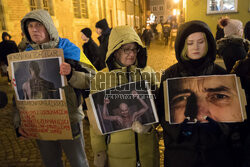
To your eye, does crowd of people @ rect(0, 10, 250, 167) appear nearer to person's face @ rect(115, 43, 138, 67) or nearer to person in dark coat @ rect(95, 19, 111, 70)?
person's face @ rect(115, 43, 138, 67)

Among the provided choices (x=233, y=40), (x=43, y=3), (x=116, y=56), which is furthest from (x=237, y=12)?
(x=116, y=56)

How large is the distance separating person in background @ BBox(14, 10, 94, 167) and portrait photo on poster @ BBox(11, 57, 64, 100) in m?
0.08

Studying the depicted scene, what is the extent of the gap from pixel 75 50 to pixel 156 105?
0.92m

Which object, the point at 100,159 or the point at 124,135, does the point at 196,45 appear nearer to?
the point at 124,135

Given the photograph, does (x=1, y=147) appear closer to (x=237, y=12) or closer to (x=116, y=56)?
(x=116, y=56)

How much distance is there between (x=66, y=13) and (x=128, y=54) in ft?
38.5

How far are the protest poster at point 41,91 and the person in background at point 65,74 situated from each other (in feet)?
0.23

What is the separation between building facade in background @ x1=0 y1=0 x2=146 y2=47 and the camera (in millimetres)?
8680

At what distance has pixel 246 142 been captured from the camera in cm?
135

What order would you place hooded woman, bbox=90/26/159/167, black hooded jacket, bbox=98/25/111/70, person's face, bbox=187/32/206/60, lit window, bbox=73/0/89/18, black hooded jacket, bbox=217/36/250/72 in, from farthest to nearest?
lit window, bbox=73/0/89/18 < black hooded jacket, bbox=98/25/111/70 < black hooded jacket, bbox=217/36/250/72 < hooded woman, bbox=90/26/159/167 < person's face, bbox=187/32/206/60

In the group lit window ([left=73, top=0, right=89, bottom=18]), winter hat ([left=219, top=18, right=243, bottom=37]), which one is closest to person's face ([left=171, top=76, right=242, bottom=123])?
winter hat ([left=219, top=18, right=243, bottom=37])

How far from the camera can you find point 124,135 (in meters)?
1.62

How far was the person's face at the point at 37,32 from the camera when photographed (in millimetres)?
1840

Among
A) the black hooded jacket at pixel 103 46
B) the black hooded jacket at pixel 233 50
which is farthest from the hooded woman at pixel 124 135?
the black hooded jacket at pixel 103 46
